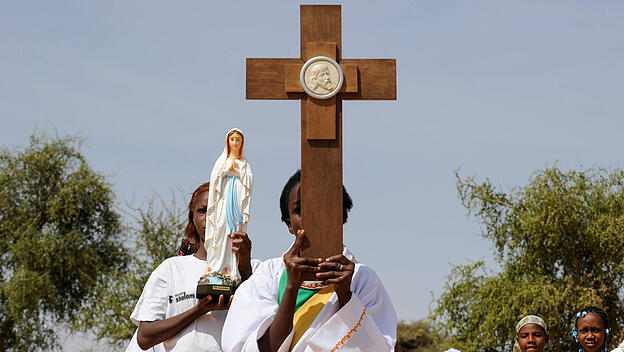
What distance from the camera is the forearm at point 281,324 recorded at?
352cm

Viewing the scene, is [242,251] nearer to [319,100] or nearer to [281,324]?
[281,324]

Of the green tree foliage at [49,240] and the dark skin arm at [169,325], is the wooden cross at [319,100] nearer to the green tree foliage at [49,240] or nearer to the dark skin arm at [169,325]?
the dark skin arm at [169,325]

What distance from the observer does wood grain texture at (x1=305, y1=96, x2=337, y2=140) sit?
371cm

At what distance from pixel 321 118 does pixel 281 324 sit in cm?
95

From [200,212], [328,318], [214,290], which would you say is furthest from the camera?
[200,212]

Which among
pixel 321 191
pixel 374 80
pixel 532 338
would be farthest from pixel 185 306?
pixel 532 338

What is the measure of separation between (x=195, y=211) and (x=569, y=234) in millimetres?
16755

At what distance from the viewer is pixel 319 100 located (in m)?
3.78

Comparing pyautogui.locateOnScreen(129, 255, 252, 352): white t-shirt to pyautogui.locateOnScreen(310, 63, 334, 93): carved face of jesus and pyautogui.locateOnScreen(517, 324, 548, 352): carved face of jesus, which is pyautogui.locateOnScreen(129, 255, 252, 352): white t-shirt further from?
pyautogui.locateOnScreen(517, 324, 548, 352): carved face of jesus

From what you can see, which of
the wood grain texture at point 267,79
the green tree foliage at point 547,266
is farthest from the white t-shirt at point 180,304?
the green tree foliage at point 547,266

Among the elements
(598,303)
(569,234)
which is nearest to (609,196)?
(569,234)

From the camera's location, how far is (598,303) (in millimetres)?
18781

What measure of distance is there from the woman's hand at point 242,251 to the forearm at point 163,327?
33 cm

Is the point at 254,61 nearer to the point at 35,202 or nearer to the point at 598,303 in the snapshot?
the point at 598,303
